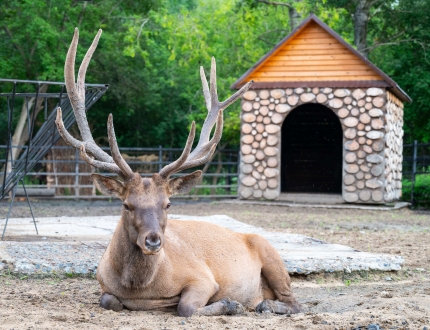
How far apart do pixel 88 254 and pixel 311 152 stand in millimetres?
13302

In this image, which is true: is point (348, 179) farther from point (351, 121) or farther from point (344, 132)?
point (351, 121)

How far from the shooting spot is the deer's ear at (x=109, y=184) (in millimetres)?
4789

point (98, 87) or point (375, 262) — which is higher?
point (98, 87)

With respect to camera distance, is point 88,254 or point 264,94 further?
point 264,94

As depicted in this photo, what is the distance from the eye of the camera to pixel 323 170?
19188mm

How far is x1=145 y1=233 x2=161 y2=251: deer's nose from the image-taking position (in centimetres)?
433

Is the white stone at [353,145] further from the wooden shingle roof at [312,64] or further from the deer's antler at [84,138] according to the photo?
the deer's antler at [84,138]

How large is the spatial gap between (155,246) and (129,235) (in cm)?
38

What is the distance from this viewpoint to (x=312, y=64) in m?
16.1

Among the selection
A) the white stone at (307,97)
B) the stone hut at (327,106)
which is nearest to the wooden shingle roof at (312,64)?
the stone hut at (327,106)

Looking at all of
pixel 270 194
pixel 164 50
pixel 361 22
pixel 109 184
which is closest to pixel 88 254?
pixel 109 184

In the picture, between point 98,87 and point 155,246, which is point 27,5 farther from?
point 155,246

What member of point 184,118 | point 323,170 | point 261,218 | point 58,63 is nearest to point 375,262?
point 261,218

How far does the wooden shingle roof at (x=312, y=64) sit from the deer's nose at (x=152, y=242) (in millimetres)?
11918
